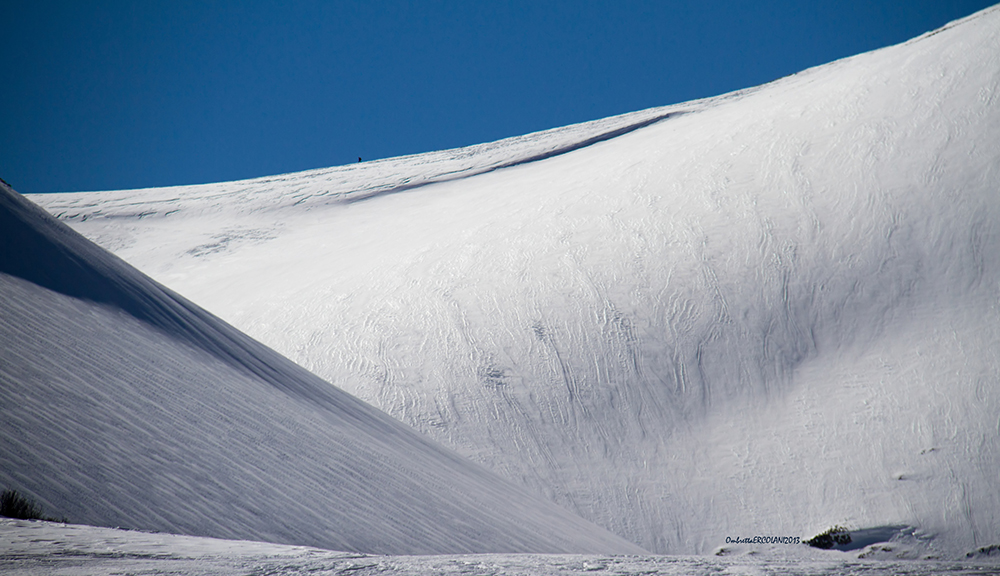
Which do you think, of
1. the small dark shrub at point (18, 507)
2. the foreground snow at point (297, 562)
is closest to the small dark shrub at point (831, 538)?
the foreground snow at point (297, 562)

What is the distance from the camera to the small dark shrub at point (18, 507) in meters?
3.32

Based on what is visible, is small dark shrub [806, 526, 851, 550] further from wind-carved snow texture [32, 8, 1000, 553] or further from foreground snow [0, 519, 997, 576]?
foreground snow [0, 519, 997, 576]

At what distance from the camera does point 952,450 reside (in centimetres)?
958

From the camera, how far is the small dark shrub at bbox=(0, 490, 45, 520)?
3.32 metres

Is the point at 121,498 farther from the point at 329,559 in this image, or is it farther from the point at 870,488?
the point at 870,488

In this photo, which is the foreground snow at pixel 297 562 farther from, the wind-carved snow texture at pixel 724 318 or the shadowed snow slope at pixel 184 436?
the wind-carved snow texture at pixel 724 318

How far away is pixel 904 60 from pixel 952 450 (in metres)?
12.7

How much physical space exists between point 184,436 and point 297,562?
9.29 ft

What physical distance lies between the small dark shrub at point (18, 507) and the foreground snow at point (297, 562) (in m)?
0.31

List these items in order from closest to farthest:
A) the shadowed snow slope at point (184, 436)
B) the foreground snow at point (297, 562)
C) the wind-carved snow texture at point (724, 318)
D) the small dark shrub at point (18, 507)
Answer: the foreground snow at point (297, 562) < the small dark shrub at point (18, 507) < the shadowed snow slope at point (184, 436) < the wind-carved snow texture at point (724, 318)

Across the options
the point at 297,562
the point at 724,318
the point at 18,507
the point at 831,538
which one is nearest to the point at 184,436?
the point at 18,507

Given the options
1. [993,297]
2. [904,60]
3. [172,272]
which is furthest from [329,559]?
[904,60]

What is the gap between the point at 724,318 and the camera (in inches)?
483

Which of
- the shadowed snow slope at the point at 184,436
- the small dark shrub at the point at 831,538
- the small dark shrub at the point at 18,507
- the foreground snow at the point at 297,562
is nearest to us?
the foreground snow at the point at 297,562
